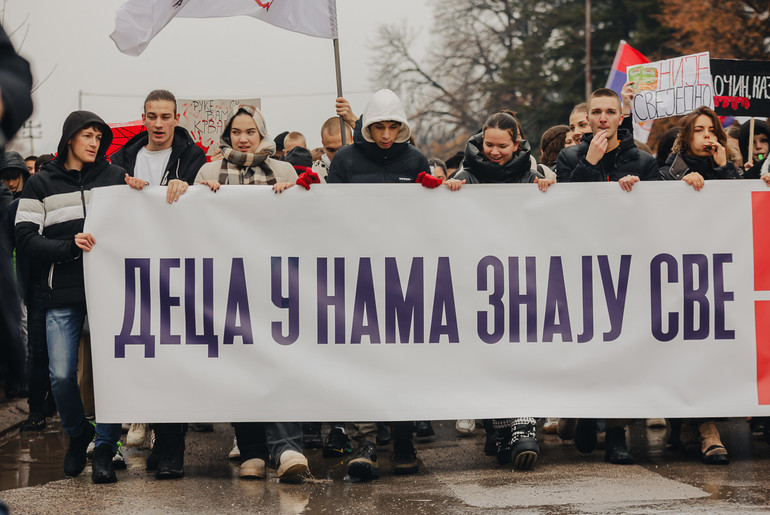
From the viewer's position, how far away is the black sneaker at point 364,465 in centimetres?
585

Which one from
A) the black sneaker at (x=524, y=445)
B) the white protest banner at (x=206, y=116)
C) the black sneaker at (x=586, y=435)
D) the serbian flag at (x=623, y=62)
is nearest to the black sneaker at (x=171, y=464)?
the black sneaker at (x=524, y=445)

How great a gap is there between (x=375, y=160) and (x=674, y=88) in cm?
473

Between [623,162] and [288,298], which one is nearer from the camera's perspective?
[288,298]

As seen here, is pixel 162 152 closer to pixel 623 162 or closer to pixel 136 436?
pixel 136 436

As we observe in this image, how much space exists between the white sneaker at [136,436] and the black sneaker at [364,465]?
212 centimetres

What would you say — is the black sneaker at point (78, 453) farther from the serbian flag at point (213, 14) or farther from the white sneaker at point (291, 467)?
the serbian flag at point (213, 14)

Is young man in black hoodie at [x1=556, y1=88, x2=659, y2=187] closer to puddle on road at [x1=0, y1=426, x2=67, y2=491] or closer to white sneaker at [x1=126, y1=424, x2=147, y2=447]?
white sneaker at [x1=126, y1=424, x2=147, y2=447]

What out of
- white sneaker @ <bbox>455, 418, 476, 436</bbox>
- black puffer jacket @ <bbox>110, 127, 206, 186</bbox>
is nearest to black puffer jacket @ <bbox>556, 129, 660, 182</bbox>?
white sneaker @ <bbox>455, 418, 476, 436</bbox>

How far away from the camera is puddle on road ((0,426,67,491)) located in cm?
618

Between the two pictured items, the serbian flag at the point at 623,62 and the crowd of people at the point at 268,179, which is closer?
the crowd of people at the point at 268,179

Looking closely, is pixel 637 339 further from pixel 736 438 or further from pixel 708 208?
pixel 736 438

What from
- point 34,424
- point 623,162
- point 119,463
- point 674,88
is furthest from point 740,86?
point 34,424

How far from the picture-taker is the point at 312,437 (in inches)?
283

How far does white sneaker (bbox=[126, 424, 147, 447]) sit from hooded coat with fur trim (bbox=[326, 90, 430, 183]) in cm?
244
